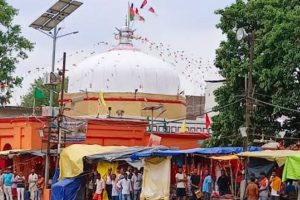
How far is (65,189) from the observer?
32219mm

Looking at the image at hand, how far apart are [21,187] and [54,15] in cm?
864

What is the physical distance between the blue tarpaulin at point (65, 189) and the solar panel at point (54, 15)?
343 inches

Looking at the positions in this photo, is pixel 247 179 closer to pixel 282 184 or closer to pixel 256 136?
pixel 282 184

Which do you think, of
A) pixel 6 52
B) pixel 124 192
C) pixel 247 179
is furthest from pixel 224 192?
pixel 6 52

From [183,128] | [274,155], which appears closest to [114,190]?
[274,155]

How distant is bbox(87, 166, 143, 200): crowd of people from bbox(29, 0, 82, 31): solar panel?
30.3ft

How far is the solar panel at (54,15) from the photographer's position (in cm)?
3766

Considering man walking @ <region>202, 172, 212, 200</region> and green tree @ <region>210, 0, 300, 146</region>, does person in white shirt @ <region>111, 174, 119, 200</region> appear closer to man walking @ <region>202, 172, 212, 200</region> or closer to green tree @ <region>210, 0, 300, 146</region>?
man walking @ <region>202, 172, 212, 200</region>

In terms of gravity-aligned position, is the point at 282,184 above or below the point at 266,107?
below

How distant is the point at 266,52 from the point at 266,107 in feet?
9.82

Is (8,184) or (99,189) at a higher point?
(99,189)

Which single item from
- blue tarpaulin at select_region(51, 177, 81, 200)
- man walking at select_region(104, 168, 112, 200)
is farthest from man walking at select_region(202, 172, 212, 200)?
blue tarpaulin at select_region(51, 177, 81, 200)

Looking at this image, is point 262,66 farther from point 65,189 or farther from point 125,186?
point 65,189

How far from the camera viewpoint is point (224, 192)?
28.4 m
